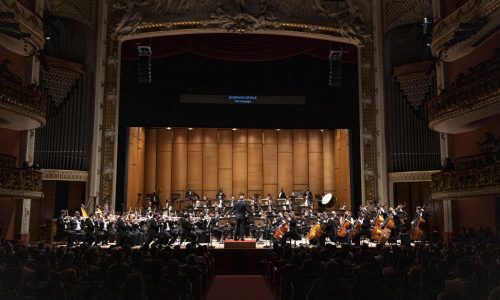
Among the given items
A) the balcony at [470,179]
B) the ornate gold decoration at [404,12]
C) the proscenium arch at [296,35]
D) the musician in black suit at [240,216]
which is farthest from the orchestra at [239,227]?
the ornate gold decoration at [404,12]

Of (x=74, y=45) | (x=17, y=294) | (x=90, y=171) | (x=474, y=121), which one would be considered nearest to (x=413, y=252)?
(x=17, y=294)

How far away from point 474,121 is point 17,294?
42.1ft

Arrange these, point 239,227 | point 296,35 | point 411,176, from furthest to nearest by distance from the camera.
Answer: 1. point 296,35
2. point 411,176
3. point 239,227

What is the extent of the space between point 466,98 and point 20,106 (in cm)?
1118

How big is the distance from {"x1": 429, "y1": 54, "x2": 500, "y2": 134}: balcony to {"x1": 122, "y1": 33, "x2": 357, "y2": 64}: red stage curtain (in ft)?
19.7

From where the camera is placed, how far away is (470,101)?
39.4 ft

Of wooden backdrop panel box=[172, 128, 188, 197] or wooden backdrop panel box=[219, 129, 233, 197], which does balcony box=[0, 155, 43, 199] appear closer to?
wooden backdrop panel box=[172, 128, 188, 197]

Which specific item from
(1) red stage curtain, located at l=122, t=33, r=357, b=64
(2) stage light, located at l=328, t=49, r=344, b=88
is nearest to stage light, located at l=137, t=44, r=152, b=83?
(1) red stage curtain, located at l=122, t=33, r=357, b=64

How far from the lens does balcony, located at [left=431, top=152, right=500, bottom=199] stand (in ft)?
35.6

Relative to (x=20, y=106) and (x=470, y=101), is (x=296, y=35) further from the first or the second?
(x=20, y=106)

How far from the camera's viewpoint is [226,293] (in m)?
8.33

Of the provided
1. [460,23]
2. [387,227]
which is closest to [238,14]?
[460,23]

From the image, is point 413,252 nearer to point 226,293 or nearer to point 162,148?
point 226,293

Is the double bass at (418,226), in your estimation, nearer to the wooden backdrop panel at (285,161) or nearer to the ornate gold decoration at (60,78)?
the wooden backdrop panel at (285,161)
